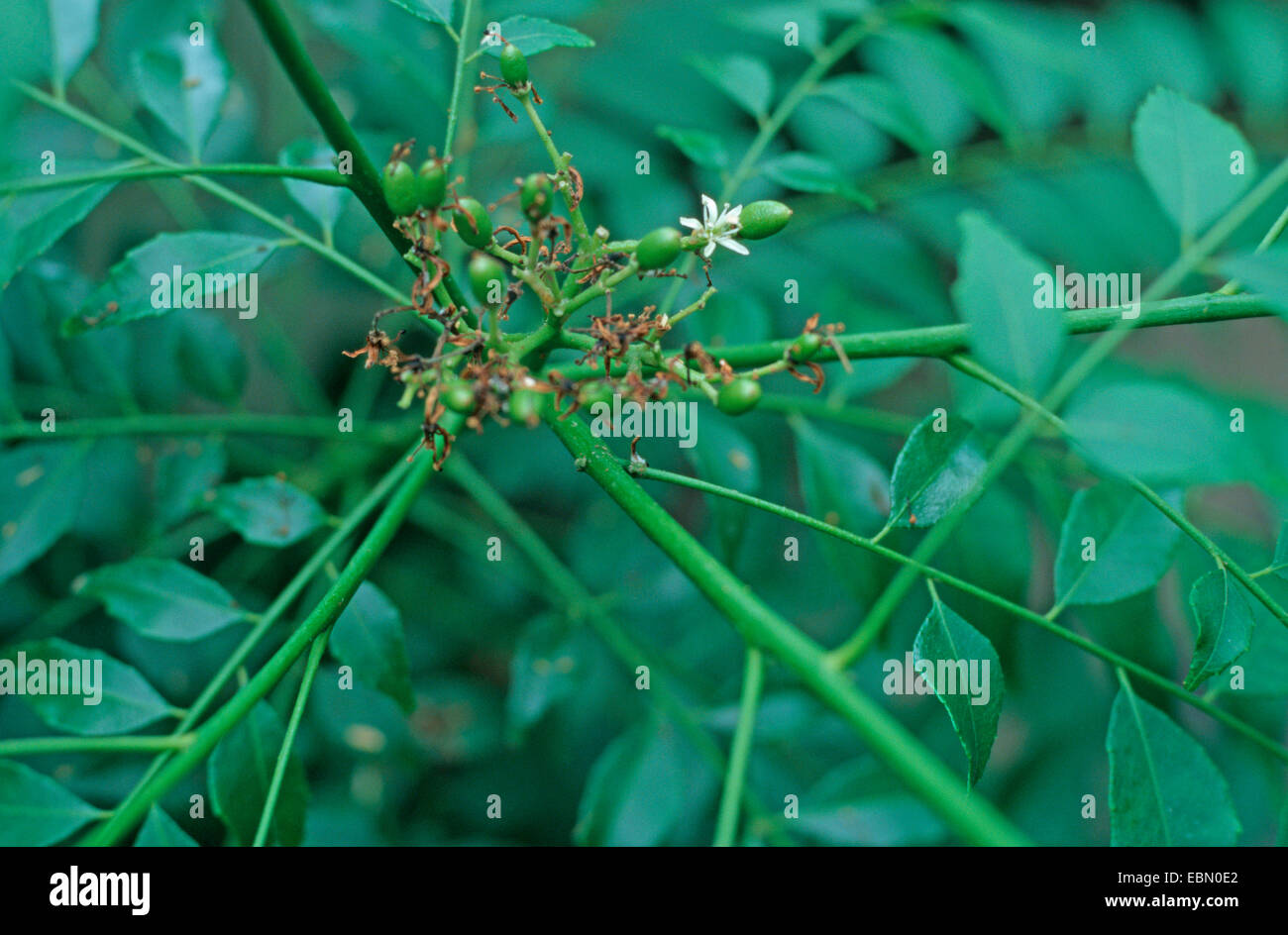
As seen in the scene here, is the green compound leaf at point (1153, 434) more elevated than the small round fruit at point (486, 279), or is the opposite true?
the small round fruit at point (486, 279)

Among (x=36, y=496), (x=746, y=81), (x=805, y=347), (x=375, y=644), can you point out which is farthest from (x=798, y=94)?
(x=36, y=496)

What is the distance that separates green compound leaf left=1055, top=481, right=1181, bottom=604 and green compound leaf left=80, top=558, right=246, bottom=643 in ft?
2.16

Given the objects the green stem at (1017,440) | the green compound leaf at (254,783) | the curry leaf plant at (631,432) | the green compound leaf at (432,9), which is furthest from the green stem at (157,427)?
the green stem at (1017,440)

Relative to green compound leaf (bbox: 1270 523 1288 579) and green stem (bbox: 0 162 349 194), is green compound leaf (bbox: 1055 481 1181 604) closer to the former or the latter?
green compound leaf (bbox: 1270 523 1288 579)

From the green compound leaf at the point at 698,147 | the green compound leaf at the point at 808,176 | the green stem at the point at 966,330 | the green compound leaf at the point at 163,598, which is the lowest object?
the green compound leaf at the point at 163,598

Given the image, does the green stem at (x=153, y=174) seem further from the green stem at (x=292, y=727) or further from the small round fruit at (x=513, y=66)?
the green stem at (x=292, y=727)

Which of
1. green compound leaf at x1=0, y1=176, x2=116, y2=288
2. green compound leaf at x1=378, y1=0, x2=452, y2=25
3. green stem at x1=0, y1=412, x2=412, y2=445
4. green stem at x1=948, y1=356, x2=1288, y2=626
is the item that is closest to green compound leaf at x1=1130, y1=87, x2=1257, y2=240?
green stem at x1=948, y1=356, x2=1288, y2=626

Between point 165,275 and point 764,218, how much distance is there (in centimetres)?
46

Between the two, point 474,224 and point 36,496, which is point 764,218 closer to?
point 474,224

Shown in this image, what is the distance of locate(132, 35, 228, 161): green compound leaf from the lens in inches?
31.3

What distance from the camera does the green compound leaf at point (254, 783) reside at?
2.22ft

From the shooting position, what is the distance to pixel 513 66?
0.58 m
